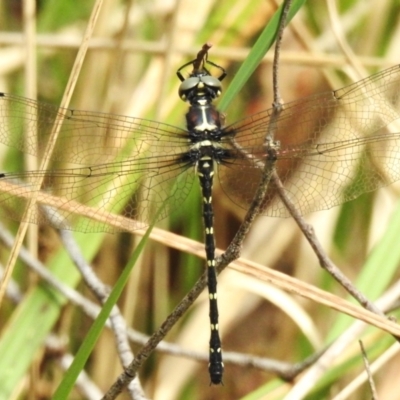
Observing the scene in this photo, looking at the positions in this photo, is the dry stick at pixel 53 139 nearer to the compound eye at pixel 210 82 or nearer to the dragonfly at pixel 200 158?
the dragonfly at pixel 200 158

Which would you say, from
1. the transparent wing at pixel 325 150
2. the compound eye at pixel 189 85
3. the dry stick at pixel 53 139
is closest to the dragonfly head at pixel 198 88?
the compound eye at pixel 189 85

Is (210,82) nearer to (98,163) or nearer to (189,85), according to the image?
(189,85)

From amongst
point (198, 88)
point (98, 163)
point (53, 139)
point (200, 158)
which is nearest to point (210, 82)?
point (198, 88)

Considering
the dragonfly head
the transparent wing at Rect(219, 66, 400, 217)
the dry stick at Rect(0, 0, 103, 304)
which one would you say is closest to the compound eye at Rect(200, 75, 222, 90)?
the dragonfly head

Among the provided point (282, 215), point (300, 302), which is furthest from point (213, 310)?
point (300, 302)

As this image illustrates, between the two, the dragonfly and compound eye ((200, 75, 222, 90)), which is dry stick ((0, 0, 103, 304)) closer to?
the dragonfly

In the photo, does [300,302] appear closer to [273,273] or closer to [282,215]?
[282,215]
